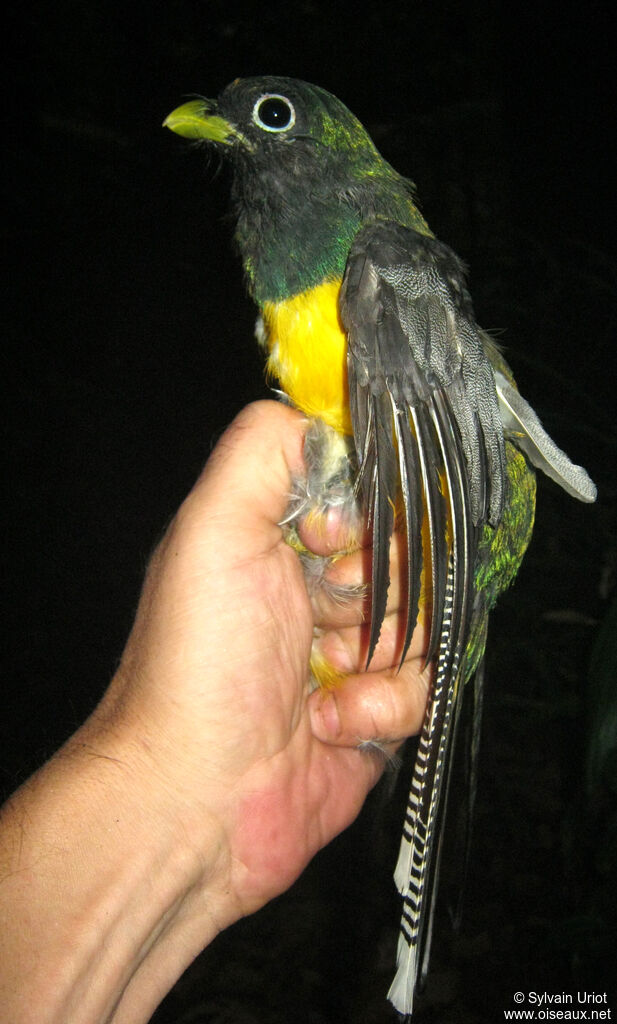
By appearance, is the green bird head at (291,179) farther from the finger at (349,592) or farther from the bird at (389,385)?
the finger at (349,592)

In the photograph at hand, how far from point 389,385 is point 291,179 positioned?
78 cm

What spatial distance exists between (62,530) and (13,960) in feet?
12.2

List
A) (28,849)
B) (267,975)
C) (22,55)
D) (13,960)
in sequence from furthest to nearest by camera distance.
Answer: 1. (267,975)
2. (22,55)
3. (28,849)
4. (13,960)

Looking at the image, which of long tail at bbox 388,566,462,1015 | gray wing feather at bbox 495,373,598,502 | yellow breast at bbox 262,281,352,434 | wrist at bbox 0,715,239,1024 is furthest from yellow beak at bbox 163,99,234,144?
wrist at bbox 0,715,239,1024

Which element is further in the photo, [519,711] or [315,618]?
[519,711]

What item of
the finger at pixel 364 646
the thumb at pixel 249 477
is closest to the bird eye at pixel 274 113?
the thumb at pixel 249 477

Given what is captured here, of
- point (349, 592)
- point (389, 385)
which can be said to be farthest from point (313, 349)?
point (349, 592)

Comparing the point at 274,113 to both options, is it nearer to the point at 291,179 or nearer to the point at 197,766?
the point at 291,179

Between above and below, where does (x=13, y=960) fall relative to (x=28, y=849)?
below

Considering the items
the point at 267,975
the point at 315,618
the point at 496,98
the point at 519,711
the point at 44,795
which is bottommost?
the point at 267,975

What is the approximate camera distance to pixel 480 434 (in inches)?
69.2

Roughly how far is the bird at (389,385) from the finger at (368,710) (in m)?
0.23

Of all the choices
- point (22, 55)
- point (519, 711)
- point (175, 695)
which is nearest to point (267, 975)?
point (519, 711)

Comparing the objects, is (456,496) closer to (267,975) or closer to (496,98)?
(496,98)
